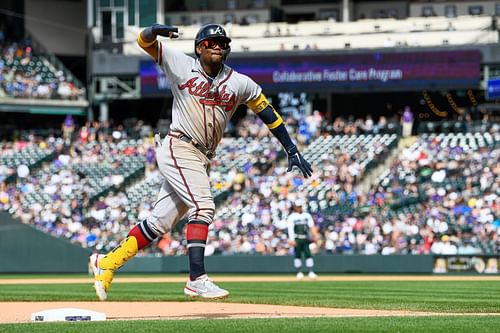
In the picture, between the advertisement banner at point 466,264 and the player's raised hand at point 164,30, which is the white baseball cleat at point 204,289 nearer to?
the player's raised hand at point 164,30

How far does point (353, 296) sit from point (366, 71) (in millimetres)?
23551

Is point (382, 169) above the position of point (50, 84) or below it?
below

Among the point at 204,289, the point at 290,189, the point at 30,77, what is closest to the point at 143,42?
the point at 204,289

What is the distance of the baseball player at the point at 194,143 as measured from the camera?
29.9ft

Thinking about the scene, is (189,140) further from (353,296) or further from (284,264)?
(284,264)

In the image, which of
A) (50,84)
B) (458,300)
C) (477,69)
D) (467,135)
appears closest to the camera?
(458,300)

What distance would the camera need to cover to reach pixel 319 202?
27953mm

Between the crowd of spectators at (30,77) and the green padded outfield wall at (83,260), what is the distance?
13.0 m

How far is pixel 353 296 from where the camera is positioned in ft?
46.7

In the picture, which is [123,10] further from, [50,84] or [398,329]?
[398,329]

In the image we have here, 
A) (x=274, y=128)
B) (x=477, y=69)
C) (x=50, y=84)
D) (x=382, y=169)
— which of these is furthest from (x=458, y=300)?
(x=50, y=84)

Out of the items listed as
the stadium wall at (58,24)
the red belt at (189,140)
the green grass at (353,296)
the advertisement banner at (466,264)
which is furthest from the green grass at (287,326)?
the stadium wall at (58,24)

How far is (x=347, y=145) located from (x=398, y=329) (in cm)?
2423

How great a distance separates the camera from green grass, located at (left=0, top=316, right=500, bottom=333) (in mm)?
7797
